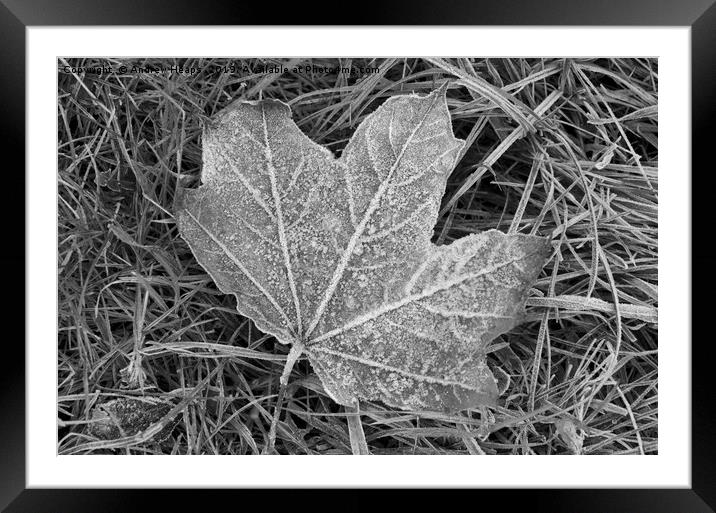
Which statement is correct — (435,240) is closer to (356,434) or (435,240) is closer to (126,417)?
(356,434)

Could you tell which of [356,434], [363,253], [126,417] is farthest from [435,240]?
[126,417]

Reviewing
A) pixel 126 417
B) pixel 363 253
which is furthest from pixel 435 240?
pixel 126 417

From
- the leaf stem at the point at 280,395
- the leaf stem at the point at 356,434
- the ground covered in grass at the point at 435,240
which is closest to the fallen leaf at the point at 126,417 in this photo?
the ground covered in grass at the point at 435,240
